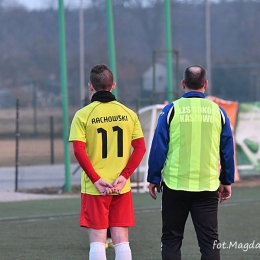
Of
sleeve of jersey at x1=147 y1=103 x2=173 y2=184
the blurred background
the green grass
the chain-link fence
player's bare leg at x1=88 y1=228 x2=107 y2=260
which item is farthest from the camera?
the blurred background

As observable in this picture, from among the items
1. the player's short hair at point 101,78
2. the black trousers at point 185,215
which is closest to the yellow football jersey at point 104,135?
the player's short hair at point 101,78

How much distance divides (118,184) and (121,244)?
500 millimetres

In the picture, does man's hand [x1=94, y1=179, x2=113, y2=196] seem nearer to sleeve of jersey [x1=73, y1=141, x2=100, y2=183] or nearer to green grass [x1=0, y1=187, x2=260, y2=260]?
sleeve of jersey [x1=73, y1=141, x2=100, y2=183]

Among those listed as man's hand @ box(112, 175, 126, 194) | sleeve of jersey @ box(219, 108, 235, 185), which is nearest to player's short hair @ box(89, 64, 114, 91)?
man's hand @ box(112, 175, 126, 194)

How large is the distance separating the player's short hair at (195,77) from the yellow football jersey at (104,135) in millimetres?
557

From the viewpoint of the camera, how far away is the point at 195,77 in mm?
6375

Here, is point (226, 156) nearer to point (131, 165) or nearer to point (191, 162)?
point (191, 162)

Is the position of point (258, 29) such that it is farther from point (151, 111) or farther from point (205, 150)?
point (205, 150)

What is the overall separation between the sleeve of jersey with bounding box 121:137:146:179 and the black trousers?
287 millimetres

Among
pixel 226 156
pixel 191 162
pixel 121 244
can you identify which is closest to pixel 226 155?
pixel 226 156

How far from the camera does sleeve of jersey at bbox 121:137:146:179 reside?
21.2 feet

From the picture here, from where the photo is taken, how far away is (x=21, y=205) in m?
14.5

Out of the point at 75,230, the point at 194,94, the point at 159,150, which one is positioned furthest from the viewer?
the point at 75,230

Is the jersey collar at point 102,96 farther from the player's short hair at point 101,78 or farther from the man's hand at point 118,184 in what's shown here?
the man's hand at point 118,184
